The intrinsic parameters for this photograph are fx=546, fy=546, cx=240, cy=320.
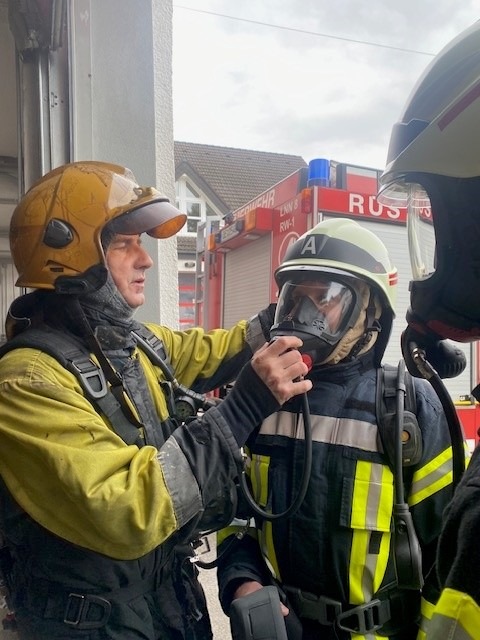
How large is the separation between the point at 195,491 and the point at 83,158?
1721mm

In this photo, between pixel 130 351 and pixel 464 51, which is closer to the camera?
pixel 464 51

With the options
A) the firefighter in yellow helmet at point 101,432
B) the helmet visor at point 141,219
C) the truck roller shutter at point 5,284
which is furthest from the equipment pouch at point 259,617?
the truck roller shutter at point 5,284

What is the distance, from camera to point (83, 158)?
7.98 feet

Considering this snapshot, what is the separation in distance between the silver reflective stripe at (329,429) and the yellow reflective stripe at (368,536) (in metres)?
0.11

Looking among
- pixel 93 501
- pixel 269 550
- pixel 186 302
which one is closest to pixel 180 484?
pixel 93 501

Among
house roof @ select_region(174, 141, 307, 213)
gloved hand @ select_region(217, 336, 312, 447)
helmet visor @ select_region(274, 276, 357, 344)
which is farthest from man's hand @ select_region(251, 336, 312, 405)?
house roof @ select_region(174, 141, 307, 213)

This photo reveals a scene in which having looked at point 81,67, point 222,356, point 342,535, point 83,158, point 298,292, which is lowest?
point 342,535

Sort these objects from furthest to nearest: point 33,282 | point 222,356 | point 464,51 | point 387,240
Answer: point 387,240 < point 222,356 < point 33,282 < point 464,51

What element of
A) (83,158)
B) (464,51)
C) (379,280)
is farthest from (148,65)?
(464,51)

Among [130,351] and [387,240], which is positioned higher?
[387,240]

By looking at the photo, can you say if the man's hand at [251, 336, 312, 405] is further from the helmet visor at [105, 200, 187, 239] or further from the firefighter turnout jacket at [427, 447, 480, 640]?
the firefighter turnout jacket at [427, 447, 480, 640]

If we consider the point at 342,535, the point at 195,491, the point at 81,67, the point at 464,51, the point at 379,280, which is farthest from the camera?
the point at 81,67

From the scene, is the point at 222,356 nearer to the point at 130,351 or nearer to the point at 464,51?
the point at 130,351

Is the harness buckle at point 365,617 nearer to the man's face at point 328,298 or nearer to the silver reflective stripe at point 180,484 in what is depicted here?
the silver reflective stripe at point 180,484
